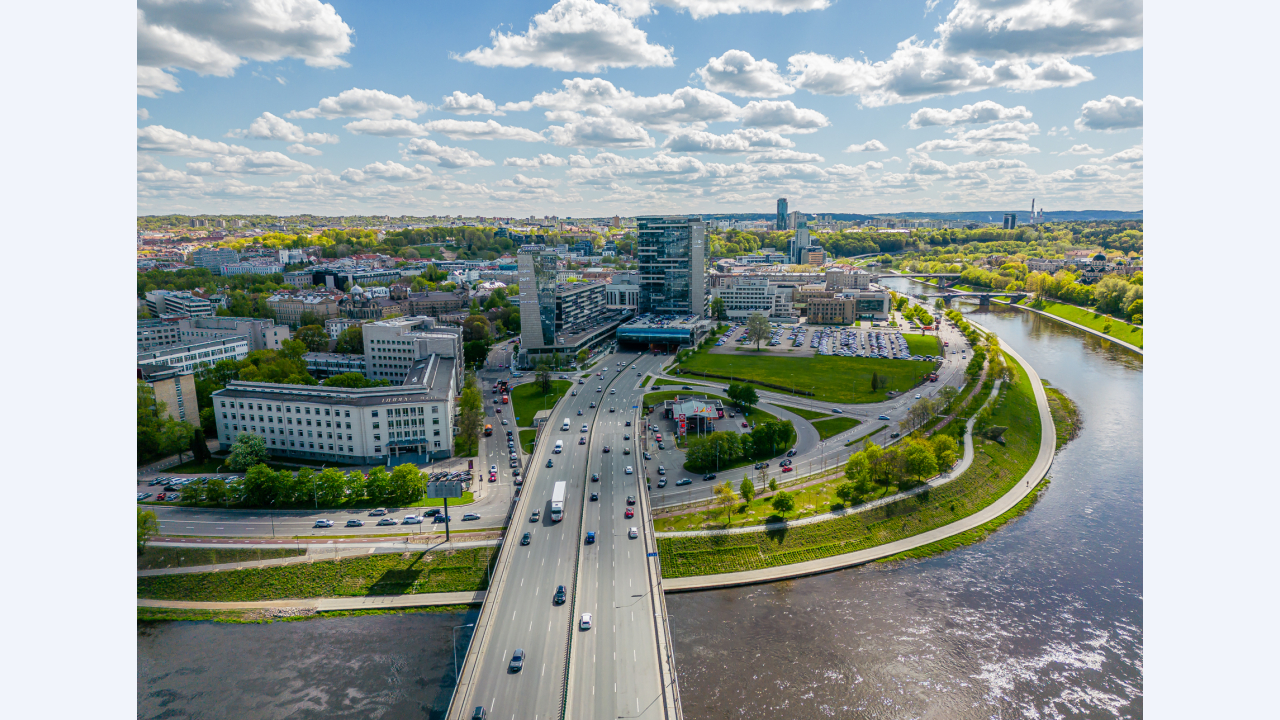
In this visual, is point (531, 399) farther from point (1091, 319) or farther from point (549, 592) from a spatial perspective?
point (1091, 319)

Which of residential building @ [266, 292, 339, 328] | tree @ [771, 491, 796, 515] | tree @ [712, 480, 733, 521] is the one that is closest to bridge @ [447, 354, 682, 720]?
tree @ [712, 480, 733, 521]

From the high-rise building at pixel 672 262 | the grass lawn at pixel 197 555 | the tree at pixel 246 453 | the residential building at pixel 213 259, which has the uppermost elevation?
the residential building at pixel 213 259

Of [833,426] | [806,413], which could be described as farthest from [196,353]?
[833,426]

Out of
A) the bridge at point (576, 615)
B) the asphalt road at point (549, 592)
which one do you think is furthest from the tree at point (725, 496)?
the asphalt road at point (549, 592)

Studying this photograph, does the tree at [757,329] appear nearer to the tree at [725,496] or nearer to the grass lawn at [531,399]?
the grass lawn at [531,399]

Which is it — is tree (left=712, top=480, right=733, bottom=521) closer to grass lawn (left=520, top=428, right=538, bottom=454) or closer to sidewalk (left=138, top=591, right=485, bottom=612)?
sidewalk (left=138, top=591, right=485, bottom=612)

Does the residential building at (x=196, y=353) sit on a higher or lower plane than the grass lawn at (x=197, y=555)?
higher

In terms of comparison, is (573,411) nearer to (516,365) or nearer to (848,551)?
(516,365)

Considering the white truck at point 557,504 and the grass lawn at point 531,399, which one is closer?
the white truck at point 557,504
